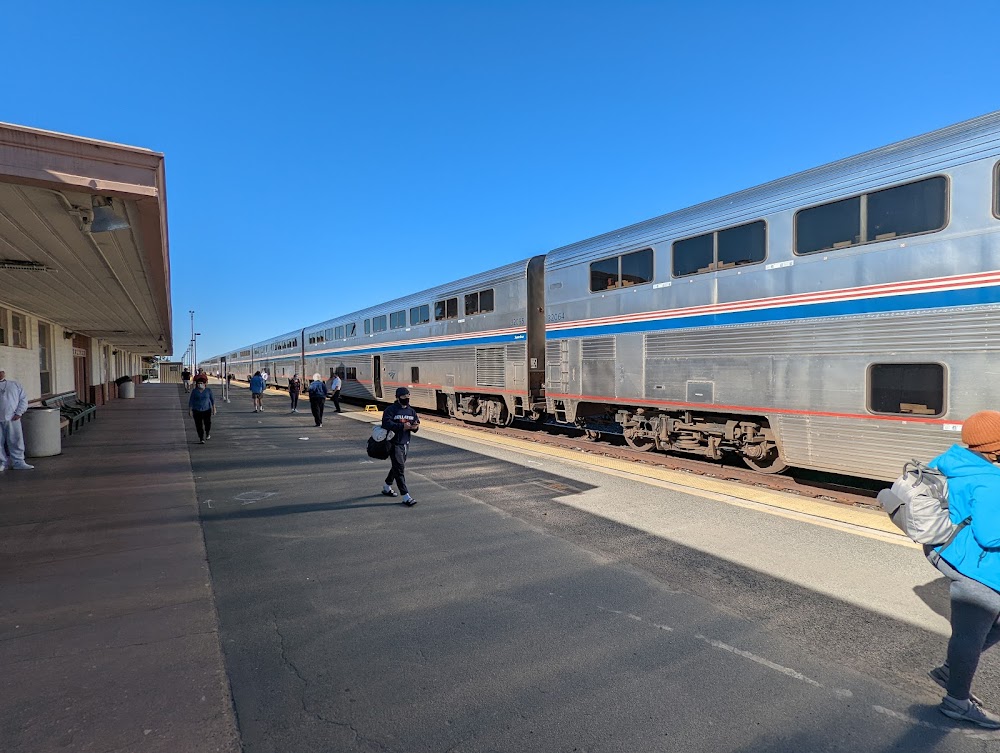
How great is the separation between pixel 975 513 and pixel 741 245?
5537 millimetres

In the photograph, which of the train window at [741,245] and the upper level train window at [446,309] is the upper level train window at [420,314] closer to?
the upper level train window at [446,309]

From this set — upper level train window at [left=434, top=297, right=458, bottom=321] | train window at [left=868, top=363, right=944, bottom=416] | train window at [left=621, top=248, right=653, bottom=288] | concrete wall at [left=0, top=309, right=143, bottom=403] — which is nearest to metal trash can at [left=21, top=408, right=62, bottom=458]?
concrete wall at [left=0, top=309, right=143, bottom=403]

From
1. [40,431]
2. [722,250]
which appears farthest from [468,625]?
[40,431]

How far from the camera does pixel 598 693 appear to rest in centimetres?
268

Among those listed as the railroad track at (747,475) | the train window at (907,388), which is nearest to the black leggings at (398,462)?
the railroad track at (747,475)

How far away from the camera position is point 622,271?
8.91 meters

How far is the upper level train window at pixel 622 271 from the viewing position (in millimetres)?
8461

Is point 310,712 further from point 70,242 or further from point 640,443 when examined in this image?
point 640,443

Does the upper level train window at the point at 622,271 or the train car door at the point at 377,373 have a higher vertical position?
the upper level train window at the point at 622,271

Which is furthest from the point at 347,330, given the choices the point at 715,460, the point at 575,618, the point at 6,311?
the point at 575,618

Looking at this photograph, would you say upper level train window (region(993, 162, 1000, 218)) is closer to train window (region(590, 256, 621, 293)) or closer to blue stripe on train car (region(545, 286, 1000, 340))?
blue stripe on train car (region(545, 286, 1000, 340))

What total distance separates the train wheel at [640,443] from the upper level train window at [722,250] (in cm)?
300

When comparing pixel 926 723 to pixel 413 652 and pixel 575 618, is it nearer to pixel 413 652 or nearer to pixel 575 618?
pixel 575 618

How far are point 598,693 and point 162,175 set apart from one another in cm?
521
